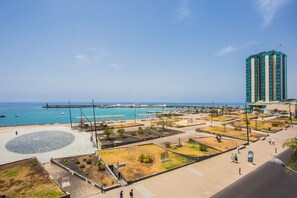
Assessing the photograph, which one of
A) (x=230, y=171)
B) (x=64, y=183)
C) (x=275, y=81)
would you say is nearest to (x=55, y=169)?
A: (x=64, y=183)

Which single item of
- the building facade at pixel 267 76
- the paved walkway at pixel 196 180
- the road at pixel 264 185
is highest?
the building facade at pixel 267 76

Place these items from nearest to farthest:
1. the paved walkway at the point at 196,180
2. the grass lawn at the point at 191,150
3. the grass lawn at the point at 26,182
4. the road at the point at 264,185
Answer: the road at the point at 264,185
the grass lawn at the point at 26,182
the paved walkway at the point at 196,180
the grass lawn at the point at 191,150

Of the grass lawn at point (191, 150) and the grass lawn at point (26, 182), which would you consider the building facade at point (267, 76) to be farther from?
the grass lawn at point (26, 182)

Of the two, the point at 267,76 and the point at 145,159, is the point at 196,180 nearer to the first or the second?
the point at 145,159

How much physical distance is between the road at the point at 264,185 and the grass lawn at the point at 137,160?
838cm

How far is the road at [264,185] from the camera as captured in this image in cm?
1666

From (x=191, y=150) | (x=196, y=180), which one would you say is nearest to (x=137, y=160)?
(x=196, y=180)

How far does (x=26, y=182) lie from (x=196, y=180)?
2033cm

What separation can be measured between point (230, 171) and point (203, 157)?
5117 millimetres

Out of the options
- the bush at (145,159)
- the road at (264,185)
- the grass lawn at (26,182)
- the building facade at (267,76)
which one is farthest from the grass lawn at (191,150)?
the building facade at (267,76)

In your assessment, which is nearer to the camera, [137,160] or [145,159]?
[145,159]

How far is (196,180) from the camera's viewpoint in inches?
794

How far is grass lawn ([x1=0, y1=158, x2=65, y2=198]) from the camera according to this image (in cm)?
1720

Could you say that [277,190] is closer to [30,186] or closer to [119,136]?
[30,186]
